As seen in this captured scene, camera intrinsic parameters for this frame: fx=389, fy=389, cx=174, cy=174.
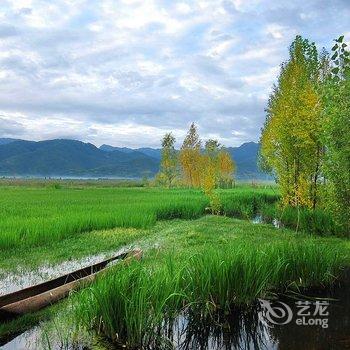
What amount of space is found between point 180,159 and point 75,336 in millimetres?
56644

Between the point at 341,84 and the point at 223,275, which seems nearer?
the point at 223,275

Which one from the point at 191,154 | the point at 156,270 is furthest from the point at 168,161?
the point at 156,270

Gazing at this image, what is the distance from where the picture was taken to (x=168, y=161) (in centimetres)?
6488

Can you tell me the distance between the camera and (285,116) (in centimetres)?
2058

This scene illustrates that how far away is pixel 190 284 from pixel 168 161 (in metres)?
57.7

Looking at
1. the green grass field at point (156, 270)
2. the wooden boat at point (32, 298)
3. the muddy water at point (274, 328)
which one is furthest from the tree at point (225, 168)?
the wooden boat at point (32, 298)

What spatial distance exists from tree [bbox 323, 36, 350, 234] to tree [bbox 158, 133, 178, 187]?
50391 mm

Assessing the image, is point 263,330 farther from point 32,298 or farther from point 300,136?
point 300,136

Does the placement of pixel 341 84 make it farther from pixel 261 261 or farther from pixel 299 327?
pixel 299 327

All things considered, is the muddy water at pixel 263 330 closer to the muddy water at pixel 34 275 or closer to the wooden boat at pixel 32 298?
the wooden boat at pixel 32 298

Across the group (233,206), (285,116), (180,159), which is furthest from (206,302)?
(180,159)

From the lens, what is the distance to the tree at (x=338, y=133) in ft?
43.1

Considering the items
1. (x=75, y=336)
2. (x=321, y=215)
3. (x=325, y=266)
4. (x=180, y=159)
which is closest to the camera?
(x=75, y=336)

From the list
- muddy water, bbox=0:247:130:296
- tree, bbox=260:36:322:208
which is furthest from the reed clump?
tree, bbox=260:36:322:208
